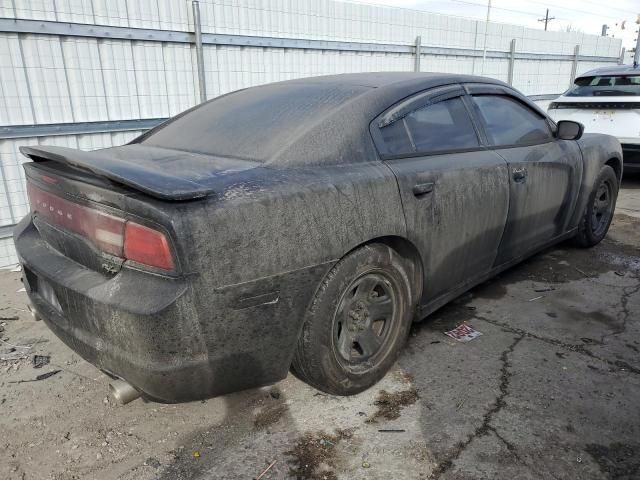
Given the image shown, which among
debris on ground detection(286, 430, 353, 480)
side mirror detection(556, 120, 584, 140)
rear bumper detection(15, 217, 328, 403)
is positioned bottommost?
debris on ground detection(286, 430, 353, 480)

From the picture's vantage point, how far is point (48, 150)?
217 cm

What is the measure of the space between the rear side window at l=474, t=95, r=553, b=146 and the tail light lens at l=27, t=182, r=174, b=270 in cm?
234

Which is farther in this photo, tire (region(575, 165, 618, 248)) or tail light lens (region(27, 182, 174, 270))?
tire (region(575, 165, 618, 248))

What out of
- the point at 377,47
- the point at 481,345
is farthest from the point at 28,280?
the point at 377,47

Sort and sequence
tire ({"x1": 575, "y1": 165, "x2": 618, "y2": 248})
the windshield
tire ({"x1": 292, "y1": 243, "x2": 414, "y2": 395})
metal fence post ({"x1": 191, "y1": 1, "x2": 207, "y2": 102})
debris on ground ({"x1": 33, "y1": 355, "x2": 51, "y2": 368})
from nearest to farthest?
tire ({"x1": 292, "y1": 243, "x2": 414, "y2": 395}) → debris on ground ({"x1": 33, "y1": 355, "x2": 51, "y2": 368}) → tire ({"x1": 575, "y1": 165, "x2": 618, "y2": 248}) → metal fence post ({"x1": 191, "y1": 1, "x2": 207, "y2": 102}) → the windshield

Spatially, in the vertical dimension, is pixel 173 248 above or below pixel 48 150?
below

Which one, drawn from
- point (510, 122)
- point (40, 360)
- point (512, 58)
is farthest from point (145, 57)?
point (512, 58)

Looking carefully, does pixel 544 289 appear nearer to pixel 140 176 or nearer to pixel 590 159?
pixel 590 159

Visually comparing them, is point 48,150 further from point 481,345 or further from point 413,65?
point 413,65

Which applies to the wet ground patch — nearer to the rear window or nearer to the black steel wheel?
the black steel wheel

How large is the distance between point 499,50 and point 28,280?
10.8 m

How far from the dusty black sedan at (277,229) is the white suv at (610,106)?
186 inches

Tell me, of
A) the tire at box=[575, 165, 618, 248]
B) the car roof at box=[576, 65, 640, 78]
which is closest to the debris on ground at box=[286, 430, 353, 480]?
the tire at box=[575, 165, 618, 248]

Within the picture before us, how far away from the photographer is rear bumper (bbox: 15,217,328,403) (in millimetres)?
1812
